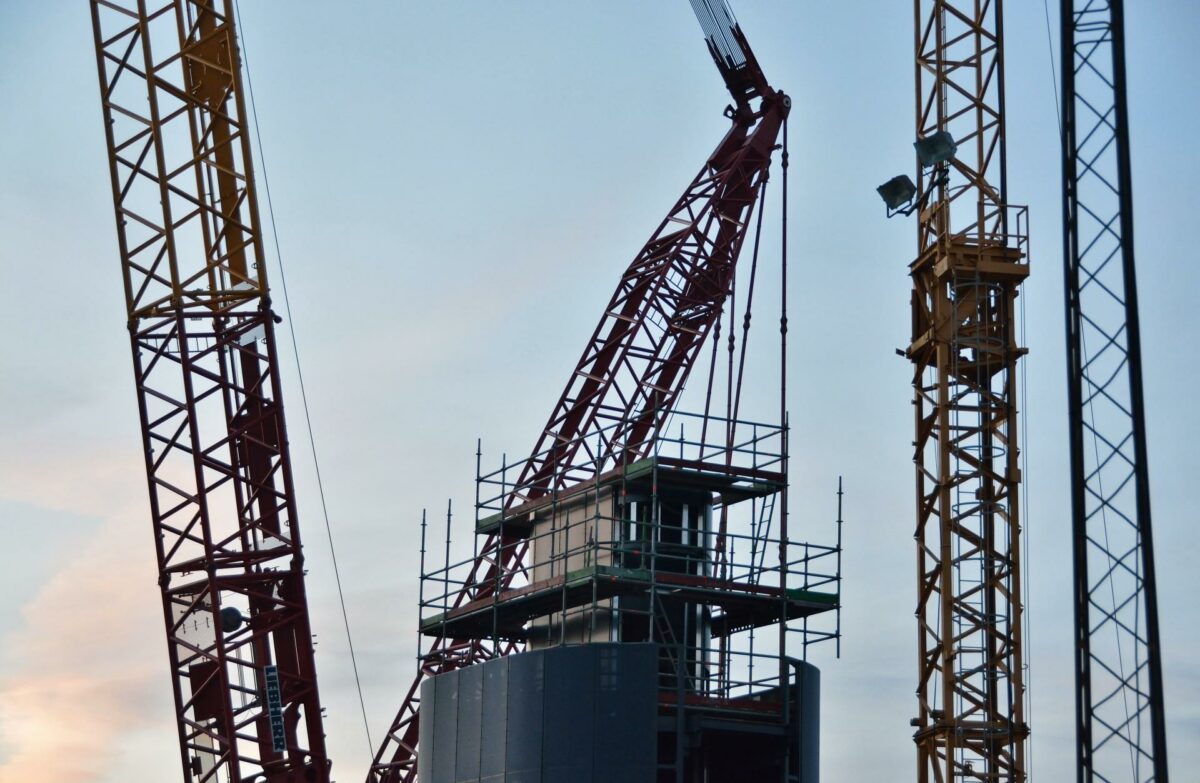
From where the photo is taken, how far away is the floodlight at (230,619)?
63125 mm

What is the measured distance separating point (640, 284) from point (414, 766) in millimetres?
18333

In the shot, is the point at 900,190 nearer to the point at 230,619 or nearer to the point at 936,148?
the point at 936,148

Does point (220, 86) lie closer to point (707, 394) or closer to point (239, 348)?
point (239, 348)

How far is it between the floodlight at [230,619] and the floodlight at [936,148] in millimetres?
24516

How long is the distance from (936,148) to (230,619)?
25.2 m

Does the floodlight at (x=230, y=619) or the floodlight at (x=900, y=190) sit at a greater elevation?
the floodlight at (x=900, y=190)

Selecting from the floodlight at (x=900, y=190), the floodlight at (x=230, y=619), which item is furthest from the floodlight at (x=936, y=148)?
the floodlight at (x=230, y=619)

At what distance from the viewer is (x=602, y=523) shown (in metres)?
53.5

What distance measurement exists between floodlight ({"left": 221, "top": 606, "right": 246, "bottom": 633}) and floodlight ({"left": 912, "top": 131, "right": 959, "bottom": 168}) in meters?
24.5

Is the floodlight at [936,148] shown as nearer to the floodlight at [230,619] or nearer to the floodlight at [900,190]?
the floodlight at [900,190]

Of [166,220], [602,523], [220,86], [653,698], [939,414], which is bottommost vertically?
[653,698]

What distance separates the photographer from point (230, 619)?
6316 cm

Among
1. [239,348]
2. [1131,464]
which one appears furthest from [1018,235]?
[239,348]

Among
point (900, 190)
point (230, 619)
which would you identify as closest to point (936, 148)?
point (900, 190)
